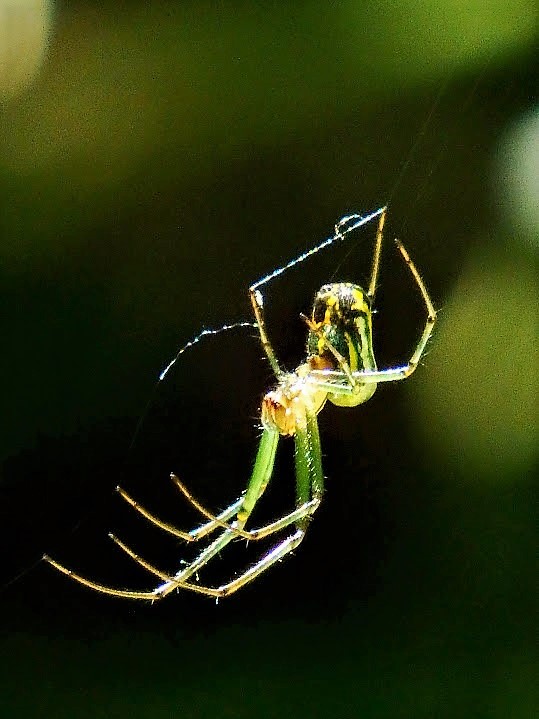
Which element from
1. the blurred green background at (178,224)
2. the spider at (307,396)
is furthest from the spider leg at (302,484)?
the blurred green background at (178,224)

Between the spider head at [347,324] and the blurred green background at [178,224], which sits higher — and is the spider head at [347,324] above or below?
below

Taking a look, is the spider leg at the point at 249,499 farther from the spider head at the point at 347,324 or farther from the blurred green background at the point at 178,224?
the blurred green background at the point at 178,224

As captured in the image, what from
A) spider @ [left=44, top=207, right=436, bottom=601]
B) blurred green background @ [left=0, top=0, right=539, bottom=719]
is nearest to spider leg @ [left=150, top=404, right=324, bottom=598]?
spider @ [left=44, top=207, right=436, bottom=601]

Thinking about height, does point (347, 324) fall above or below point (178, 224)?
below

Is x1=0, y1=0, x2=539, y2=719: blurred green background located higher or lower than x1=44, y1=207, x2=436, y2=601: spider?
higher

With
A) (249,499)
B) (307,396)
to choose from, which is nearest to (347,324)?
(307,396)

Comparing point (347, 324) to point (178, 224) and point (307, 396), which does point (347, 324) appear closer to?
point (307, 396)

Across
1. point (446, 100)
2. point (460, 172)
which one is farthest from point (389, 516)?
point (446, 100)

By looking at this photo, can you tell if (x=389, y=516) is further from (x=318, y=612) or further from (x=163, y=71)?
(x=163, y=71)

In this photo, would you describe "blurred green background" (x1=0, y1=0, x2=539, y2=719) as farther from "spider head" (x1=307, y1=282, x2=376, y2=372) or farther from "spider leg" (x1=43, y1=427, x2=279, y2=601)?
"spider head" (x1=307, y1=282, x2=376, y2=372)
